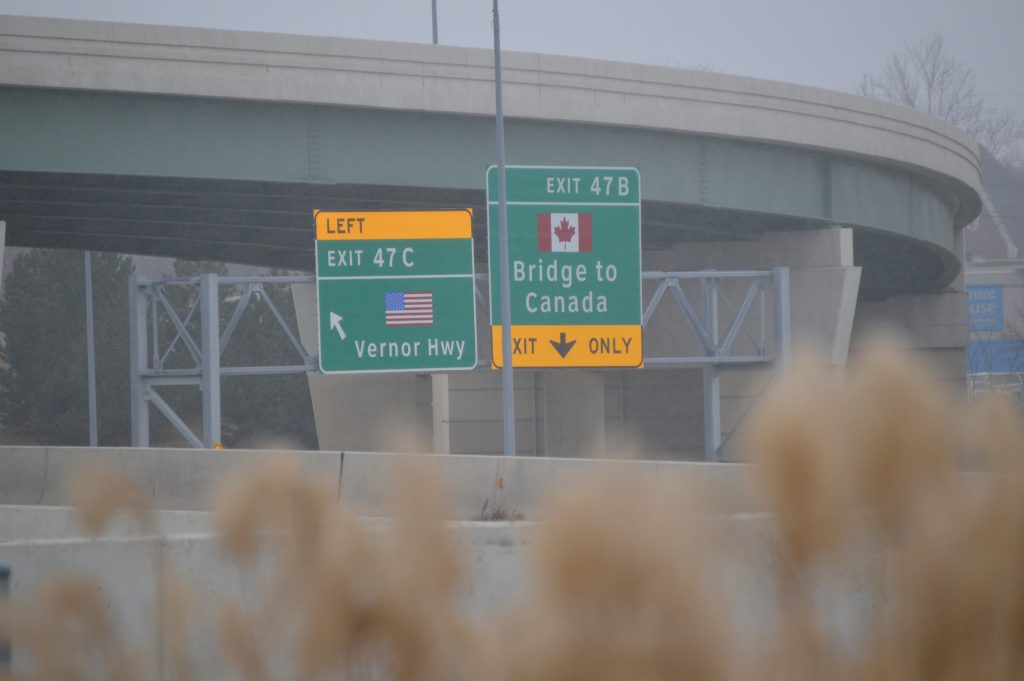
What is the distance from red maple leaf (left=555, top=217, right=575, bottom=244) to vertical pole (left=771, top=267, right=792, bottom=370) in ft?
14.6

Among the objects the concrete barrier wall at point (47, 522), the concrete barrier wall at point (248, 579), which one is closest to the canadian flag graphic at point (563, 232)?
the concrete barrier wall at point (47, 522)

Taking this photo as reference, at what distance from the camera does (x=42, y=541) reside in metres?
6.25

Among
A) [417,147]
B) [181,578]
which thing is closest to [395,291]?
[417,147]

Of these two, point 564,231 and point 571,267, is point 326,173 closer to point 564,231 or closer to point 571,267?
point 564,231

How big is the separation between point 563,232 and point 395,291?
2.79 m

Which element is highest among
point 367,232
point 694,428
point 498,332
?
point 367,232

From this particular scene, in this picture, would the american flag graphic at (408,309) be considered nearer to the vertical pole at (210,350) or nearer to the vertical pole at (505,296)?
the vertical pole at (505,296)

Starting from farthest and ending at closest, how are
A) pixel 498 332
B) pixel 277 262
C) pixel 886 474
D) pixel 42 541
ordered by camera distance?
pixel 277 262
pixel 498 332
pixel 42 541
pixel 886 474

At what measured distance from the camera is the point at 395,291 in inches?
852

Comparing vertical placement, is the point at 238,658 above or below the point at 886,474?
below

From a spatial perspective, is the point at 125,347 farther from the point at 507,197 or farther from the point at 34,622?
the point at 34,622

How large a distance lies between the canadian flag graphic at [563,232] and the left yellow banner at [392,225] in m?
1.18

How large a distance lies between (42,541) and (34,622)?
191cm

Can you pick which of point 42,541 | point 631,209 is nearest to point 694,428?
point 631,209
